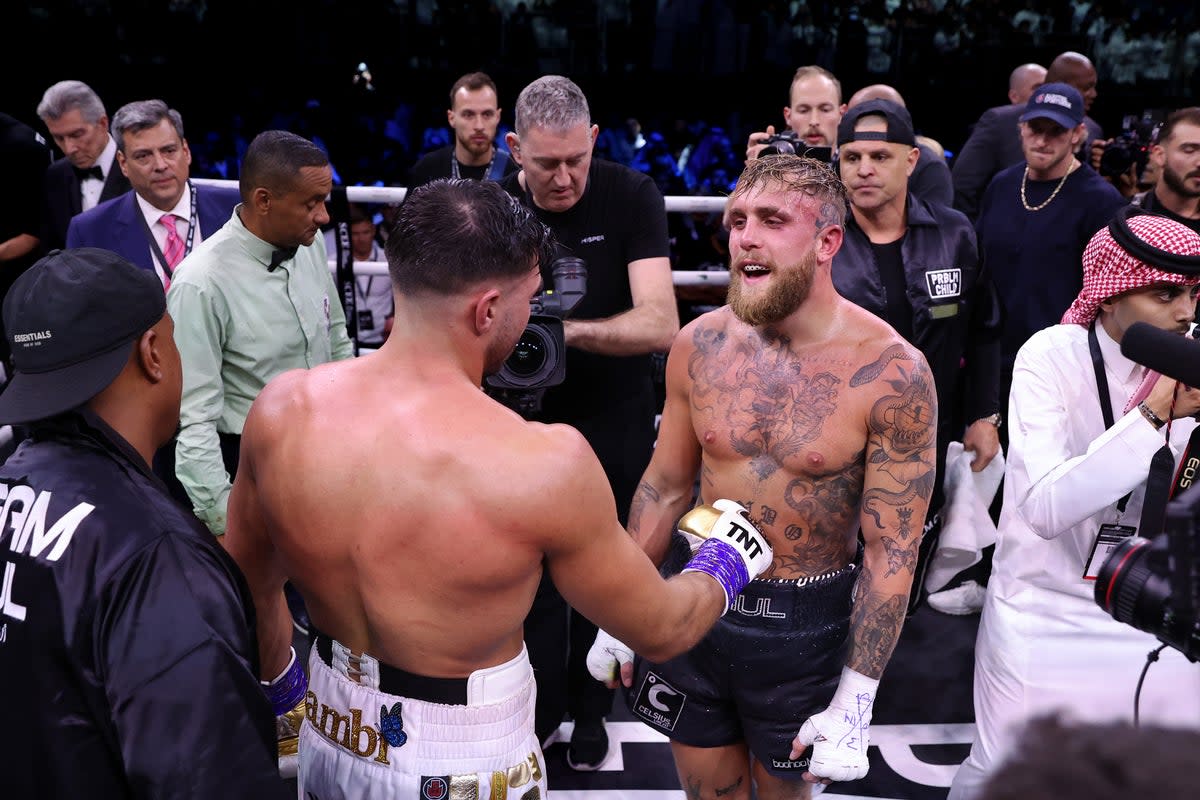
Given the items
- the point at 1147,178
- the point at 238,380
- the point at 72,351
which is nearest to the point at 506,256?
the point at 72,351

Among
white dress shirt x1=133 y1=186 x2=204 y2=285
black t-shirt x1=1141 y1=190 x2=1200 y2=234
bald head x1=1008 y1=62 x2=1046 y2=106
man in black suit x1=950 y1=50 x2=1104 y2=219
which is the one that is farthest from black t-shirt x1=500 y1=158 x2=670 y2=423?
bald head x1=1008 y1=62 x2=1046 y2=106

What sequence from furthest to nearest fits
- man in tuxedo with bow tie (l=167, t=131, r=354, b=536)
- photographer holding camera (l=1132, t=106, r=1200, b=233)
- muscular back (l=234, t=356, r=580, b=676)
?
1. photographer holding camera (l=1132, t=106, r=1200, b=233)
2. man in tuxedo with bow tie (l=167, t=131, r=354, b=536)
3. muscular back (l=234, t=356, r=580, b=676)

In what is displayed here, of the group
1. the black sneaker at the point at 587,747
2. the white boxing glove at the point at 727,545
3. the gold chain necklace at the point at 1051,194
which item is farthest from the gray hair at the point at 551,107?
the gold chain necklace at the point at 1051,194

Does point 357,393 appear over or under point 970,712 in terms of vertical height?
over

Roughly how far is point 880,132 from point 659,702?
1.94 metres

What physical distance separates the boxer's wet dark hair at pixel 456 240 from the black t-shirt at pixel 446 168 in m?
3.00

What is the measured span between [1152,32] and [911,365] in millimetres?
10437

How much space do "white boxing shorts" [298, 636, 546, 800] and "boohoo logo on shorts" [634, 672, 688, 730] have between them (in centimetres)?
58

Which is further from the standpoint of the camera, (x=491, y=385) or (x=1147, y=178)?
(x=1147, y=178)

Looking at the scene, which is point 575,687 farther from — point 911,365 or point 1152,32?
point 1152,32

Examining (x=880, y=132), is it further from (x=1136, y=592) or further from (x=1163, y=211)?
(x=1136, y=592)

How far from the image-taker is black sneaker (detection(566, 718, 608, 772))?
10.6ft

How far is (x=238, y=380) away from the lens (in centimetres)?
316

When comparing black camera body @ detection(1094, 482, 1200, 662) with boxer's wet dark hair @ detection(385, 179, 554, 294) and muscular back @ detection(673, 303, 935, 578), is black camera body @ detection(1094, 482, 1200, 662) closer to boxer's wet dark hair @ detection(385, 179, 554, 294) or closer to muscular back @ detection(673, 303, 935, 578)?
muscular back @ detection(673, 303, 935, 578)
